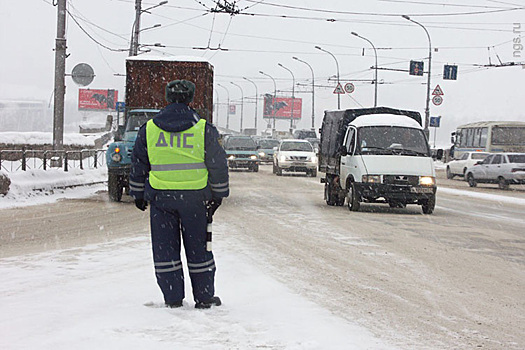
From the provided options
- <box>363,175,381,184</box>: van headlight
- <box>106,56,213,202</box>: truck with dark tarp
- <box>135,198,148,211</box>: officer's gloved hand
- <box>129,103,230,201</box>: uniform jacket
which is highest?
<box>106,56,213,202</box>: truck with dark tarp

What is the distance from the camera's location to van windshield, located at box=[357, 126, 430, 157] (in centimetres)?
1722

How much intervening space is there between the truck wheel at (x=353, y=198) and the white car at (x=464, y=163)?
22577 mm

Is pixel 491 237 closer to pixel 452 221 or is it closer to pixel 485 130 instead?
pixel 452 221

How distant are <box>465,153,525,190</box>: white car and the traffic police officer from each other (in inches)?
1151

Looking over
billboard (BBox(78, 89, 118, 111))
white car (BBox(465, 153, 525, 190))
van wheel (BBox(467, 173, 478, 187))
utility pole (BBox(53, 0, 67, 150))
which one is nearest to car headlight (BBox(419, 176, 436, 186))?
utility pole (BBox(53, 0, 67, 150))

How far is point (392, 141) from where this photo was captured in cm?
1748

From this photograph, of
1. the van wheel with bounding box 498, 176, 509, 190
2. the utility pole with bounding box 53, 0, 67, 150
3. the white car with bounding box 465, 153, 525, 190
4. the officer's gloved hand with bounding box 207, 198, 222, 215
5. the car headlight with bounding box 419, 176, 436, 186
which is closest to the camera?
the officer's gloved hand with bounding box 207, 198, 222, 215

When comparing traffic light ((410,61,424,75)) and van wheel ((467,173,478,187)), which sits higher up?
traffic light ((410,61,424,75))

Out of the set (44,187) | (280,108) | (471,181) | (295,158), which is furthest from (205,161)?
(280,108)

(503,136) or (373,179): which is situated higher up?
(503,136)

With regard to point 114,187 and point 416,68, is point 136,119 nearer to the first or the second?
point 114,187

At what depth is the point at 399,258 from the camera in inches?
391

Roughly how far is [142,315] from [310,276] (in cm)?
278

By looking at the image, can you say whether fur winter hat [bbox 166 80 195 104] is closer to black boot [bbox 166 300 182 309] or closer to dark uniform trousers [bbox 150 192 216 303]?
dark uniform trousers [bbox 150 192 216 303]
